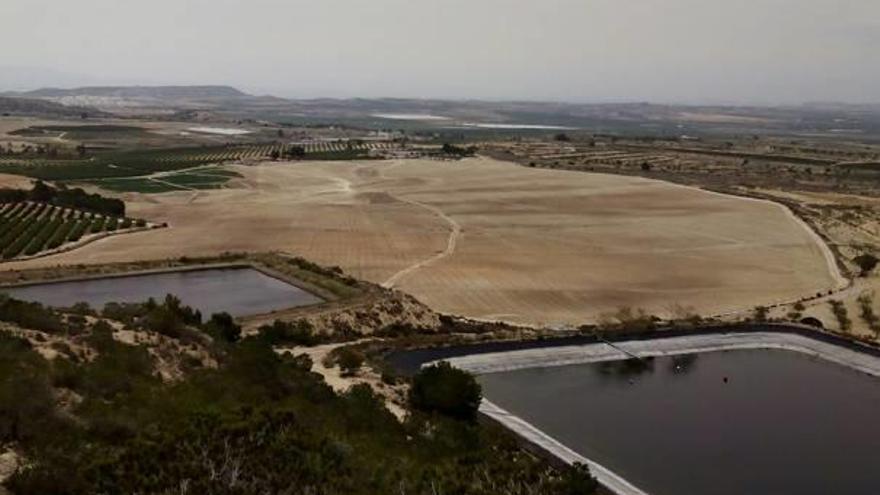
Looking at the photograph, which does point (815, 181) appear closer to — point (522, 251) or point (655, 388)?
point (522, 251)

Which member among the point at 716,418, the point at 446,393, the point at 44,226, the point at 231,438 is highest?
the point at 231,438

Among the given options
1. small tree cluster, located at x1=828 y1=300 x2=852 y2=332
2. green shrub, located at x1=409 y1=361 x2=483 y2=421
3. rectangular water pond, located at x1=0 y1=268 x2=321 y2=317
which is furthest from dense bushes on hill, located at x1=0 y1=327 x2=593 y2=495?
small tree cluster, located at x1=828 y1=300 x2=852 y2=332

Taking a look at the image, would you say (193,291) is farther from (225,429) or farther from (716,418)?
(225,429)

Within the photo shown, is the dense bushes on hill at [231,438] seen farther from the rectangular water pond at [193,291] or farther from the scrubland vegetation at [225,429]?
the rectangular water pond at [193,291]

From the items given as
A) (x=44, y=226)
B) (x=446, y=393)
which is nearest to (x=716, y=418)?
(x=446, y=393)

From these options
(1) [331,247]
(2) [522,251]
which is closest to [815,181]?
(2) [522,251]

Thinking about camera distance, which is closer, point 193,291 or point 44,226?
point 193,291

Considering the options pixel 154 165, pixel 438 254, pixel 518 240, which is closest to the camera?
pixel 438 254

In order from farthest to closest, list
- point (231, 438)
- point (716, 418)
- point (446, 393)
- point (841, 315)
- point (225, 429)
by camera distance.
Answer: point (841, 315) → point (716, 418) → point (446, 393) → point (225, 429) → point (231, 438)
